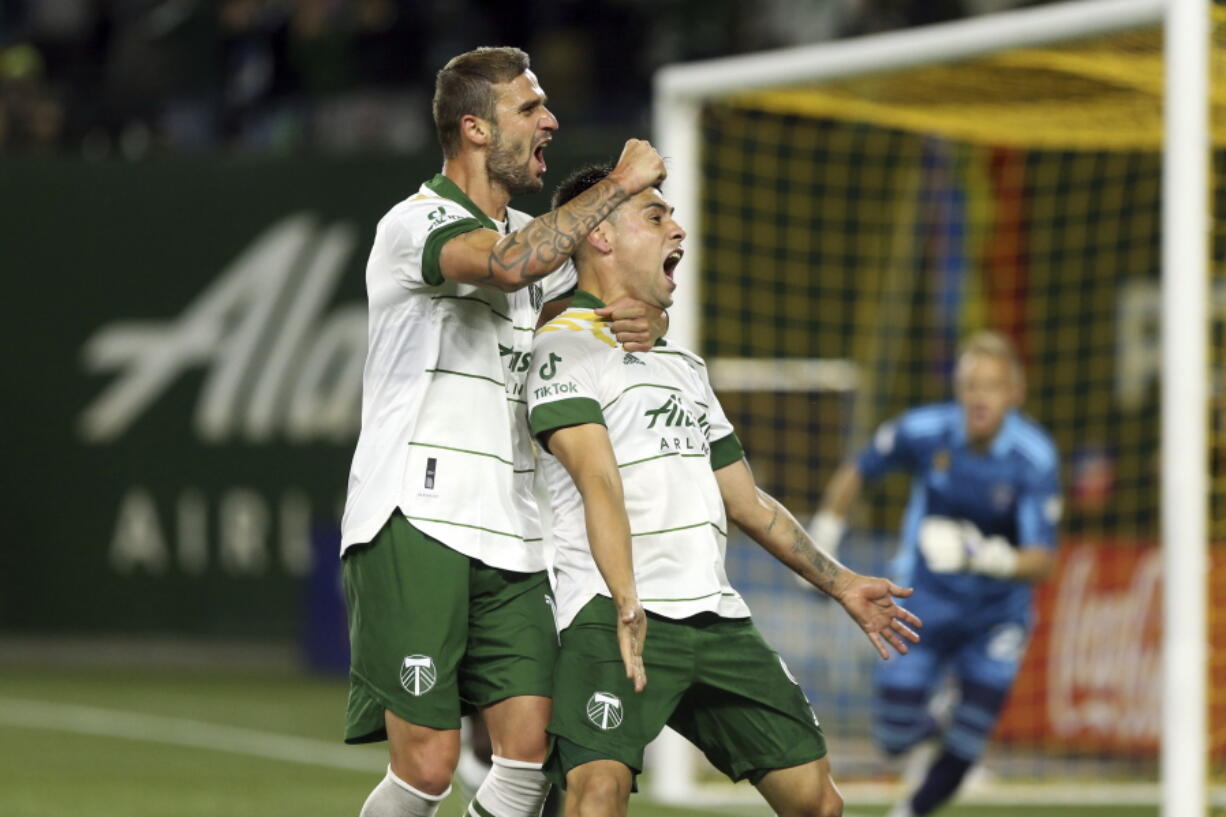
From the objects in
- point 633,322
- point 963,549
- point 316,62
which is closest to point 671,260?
point 633,322

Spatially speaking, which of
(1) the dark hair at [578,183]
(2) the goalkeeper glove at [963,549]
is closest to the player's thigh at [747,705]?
(1) the dark hair at [578,183]

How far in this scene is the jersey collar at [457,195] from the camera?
5.07 metres

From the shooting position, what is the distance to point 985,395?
8.63m

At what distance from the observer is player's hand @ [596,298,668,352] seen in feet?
16.3

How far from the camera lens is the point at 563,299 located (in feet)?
18.1

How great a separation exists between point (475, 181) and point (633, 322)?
50 centimetres

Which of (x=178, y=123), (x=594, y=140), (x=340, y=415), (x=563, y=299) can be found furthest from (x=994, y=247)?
(x=563, y=299)

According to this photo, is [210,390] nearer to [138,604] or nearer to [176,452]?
[176,452]

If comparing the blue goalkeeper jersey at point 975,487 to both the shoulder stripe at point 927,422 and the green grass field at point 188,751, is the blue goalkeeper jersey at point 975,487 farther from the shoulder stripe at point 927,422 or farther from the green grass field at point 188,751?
the green grass field at point 188,751

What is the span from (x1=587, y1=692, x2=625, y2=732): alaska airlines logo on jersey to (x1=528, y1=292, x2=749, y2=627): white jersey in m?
0.19

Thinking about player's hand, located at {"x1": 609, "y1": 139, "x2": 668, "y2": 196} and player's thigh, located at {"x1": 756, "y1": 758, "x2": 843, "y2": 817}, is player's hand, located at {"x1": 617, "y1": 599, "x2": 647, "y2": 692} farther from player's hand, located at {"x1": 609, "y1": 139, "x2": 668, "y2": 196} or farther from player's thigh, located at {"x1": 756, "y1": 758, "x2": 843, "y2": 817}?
player's hand, located at {"x1": 609, "y1": 139, "x2": 668, "y2": 196}

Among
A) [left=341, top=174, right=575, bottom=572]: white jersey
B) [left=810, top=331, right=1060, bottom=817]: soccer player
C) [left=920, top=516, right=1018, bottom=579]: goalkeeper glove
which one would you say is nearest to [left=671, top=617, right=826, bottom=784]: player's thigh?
[left=341, top=174, right=575, bottom=572]: white jersey

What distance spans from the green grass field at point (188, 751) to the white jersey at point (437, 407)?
360 cm

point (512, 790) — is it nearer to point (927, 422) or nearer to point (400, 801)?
point (400, 801)
